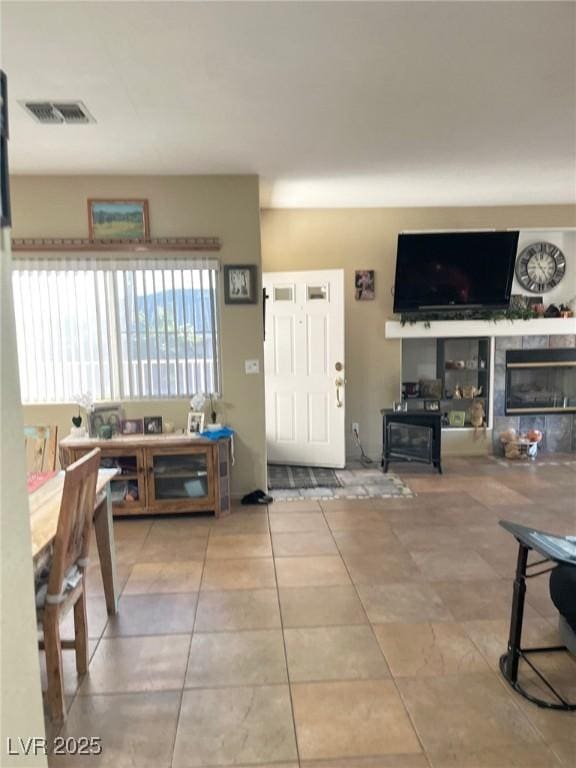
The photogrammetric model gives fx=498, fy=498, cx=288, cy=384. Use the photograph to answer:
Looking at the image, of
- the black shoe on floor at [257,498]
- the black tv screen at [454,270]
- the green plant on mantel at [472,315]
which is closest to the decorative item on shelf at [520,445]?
the green plant on mantel at [472,315]

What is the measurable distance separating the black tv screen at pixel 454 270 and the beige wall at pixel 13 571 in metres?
4.61

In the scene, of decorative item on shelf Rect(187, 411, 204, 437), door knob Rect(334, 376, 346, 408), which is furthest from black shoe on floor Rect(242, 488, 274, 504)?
door knob Rect(334, 376, 346, 408)

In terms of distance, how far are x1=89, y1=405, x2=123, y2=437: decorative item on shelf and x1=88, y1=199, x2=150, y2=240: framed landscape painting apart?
54.2 inches

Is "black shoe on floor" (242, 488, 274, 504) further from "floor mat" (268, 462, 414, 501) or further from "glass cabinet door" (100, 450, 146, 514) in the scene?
"glass cabinet door" (100, 450, 146, 514)

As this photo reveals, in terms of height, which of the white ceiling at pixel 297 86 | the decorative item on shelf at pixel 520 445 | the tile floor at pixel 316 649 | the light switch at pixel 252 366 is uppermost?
the white ceiling at pixel 297 86

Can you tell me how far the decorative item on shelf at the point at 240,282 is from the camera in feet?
13.5

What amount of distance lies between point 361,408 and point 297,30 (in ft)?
13.2

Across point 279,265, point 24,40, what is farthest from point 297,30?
point 279,265

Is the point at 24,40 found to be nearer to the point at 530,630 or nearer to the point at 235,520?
the point at 235,520

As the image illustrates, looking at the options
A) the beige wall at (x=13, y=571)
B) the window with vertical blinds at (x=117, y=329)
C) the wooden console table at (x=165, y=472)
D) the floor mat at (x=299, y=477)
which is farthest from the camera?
the floor mat at (x=299, y=477)

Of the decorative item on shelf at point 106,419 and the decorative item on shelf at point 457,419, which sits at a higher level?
the decorative item on shelf at point 106,419

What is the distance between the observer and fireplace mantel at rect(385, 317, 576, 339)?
540cm

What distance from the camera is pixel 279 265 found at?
541cm

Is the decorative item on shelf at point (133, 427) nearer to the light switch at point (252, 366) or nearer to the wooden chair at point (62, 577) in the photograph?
the light switch at point (252, 366)
